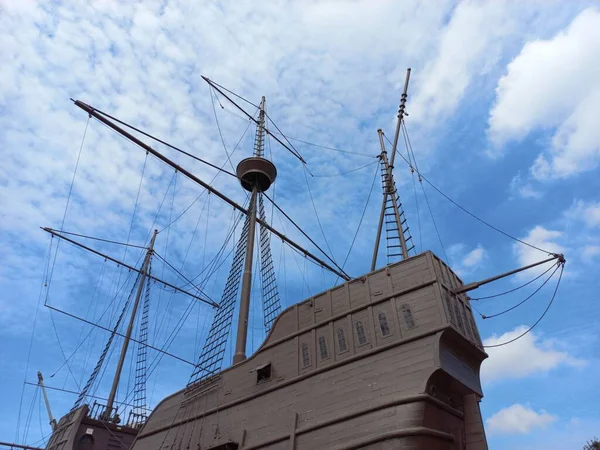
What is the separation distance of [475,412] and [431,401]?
204 cm

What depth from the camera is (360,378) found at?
960 cm

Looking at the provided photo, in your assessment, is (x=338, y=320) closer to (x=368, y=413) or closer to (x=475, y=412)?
(x=368, y=413)

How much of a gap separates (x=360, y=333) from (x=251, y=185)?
10.9 metres

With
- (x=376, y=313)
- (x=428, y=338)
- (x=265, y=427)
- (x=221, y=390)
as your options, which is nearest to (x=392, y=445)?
(x=428, y=338)

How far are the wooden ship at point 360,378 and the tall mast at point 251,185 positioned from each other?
1.62 m

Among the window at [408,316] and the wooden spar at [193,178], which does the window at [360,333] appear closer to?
the window at [408,316]

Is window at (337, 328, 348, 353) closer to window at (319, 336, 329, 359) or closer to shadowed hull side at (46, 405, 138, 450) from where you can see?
window at (319, 336, 329, 359)

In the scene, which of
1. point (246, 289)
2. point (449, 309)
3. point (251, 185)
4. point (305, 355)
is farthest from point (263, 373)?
point (251, 185)

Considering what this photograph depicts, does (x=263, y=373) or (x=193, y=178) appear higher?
(x=193, y=178)

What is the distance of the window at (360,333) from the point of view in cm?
1011

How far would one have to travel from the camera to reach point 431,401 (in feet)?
28.0

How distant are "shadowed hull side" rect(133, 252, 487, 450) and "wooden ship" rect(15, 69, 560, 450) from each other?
0.02 m

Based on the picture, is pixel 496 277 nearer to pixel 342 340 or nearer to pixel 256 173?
pixel 342 340

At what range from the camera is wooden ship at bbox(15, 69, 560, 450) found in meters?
8.80
